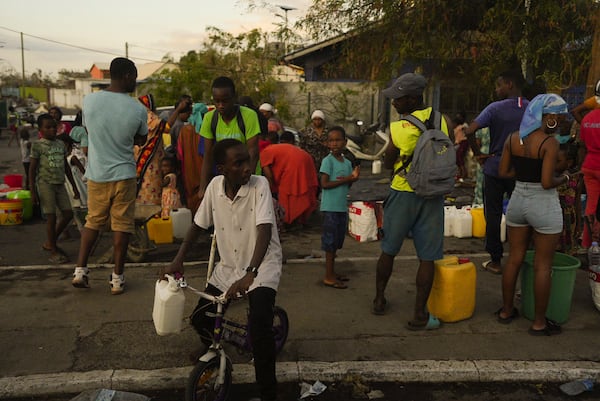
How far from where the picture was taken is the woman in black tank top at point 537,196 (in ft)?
14.1

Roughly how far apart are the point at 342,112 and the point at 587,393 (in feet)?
49.3

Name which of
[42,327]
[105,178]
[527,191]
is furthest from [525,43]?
[42,327]

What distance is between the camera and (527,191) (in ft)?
14.6

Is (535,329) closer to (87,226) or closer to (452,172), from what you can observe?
(452,172)

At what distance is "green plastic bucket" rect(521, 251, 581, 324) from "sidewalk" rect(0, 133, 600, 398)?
0.13 m

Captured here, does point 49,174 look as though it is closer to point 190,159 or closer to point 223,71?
point 190,159

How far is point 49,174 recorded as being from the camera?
6730 mm

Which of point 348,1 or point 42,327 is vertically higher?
point 348,1

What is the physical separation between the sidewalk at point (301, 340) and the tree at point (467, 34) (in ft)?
18.6

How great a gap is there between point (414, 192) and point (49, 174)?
457 cm

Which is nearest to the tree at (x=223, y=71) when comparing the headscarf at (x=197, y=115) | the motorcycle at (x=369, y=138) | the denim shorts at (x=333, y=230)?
the motorcycle at (x=369, y=138)

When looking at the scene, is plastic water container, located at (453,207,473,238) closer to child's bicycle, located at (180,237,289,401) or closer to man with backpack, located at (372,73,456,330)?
man with backpack, located at (372,73,456,330)

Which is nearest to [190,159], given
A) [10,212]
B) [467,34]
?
[10,212]

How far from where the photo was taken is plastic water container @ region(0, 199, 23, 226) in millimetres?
8758
